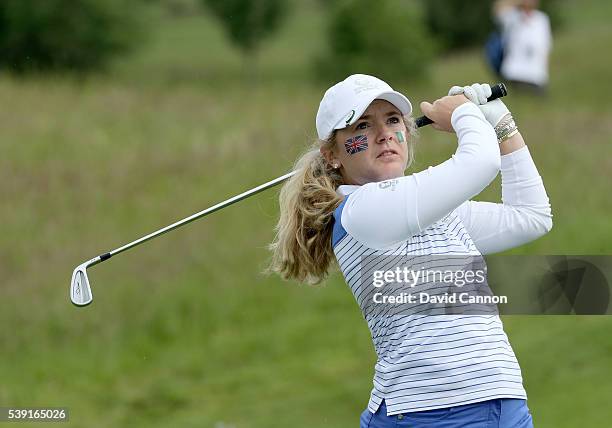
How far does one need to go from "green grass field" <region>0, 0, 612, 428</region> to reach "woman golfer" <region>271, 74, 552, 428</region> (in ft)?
11.2

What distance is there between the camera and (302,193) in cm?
308

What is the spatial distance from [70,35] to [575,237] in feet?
50.9

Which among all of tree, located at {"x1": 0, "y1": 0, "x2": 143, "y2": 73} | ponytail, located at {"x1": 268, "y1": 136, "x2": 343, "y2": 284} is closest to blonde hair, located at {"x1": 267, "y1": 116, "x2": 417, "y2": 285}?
ponytail, located at {"x1": 268, "y1": 136, "x2": 343, "y2": 284}

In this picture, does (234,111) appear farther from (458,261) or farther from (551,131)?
(458,261)

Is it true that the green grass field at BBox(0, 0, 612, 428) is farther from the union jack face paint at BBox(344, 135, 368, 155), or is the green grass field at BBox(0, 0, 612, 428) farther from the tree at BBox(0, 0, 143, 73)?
the tree at BBox(0, 0, 143, 73)

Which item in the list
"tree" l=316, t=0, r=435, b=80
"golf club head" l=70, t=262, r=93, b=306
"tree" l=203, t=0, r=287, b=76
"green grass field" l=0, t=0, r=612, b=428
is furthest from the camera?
"tree" l=203, t=0, r=287, b=76

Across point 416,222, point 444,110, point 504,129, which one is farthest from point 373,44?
point 416,222

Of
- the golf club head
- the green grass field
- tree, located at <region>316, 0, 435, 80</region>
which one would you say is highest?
tree, located at <region>316, 0, 435, 80</region>

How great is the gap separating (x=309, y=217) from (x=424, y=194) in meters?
0.46

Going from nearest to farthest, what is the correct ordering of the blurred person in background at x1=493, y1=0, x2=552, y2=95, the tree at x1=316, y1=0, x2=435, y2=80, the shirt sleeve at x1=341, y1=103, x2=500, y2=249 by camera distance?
the shirt sleeve at x1=341, y1=103, x2=500, y2=249, the blurred person in background at x1=493, y1=0, x2=552, y2=95, the tree at x1=316, y1=0, x2=435, y2=80

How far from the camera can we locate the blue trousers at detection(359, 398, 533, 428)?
2764mm

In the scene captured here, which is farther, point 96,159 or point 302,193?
point 96,159

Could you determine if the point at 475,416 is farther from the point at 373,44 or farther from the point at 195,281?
the point at 373,44

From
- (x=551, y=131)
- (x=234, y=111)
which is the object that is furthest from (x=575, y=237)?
(x=234, y=111)
